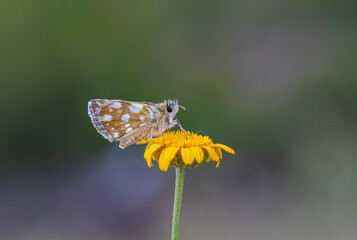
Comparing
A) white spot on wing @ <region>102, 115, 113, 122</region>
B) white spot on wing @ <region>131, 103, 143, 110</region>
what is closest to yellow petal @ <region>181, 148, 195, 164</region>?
white spot on wing @ <region>131, 103, 143, 110</region>

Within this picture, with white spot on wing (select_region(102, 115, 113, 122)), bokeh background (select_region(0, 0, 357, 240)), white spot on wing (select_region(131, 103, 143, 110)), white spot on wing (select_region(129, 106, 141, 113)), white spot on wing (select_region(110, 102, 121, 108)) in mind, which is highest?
bokeh background (select_region(0, 0, 357, 240))

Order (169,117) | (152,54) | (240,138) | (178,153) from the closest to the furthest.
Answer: (178,153)
(169,117)
(240,138)
(152,54)

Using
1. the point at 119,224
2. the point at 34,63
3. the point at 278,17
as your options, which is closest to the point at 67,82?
the point at 34,63

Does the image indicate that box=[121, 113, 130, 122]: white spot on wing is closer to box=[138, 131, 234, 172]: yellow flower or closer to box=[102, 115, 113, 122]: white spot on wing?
box=[102, 115, 113, 122]: white spot on wing

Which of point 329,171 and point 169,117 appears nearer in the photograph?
point 169,117

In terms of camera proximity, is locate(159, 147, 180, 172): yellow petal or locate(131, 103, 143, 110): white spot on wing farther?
locate(131, 103, 143, 110): white spot on wing

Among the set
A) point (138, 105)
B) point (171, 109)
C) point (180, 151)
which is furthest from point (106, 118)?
point (180, 151)

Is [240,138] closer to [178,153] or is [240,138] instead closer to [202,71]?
[202,71]
